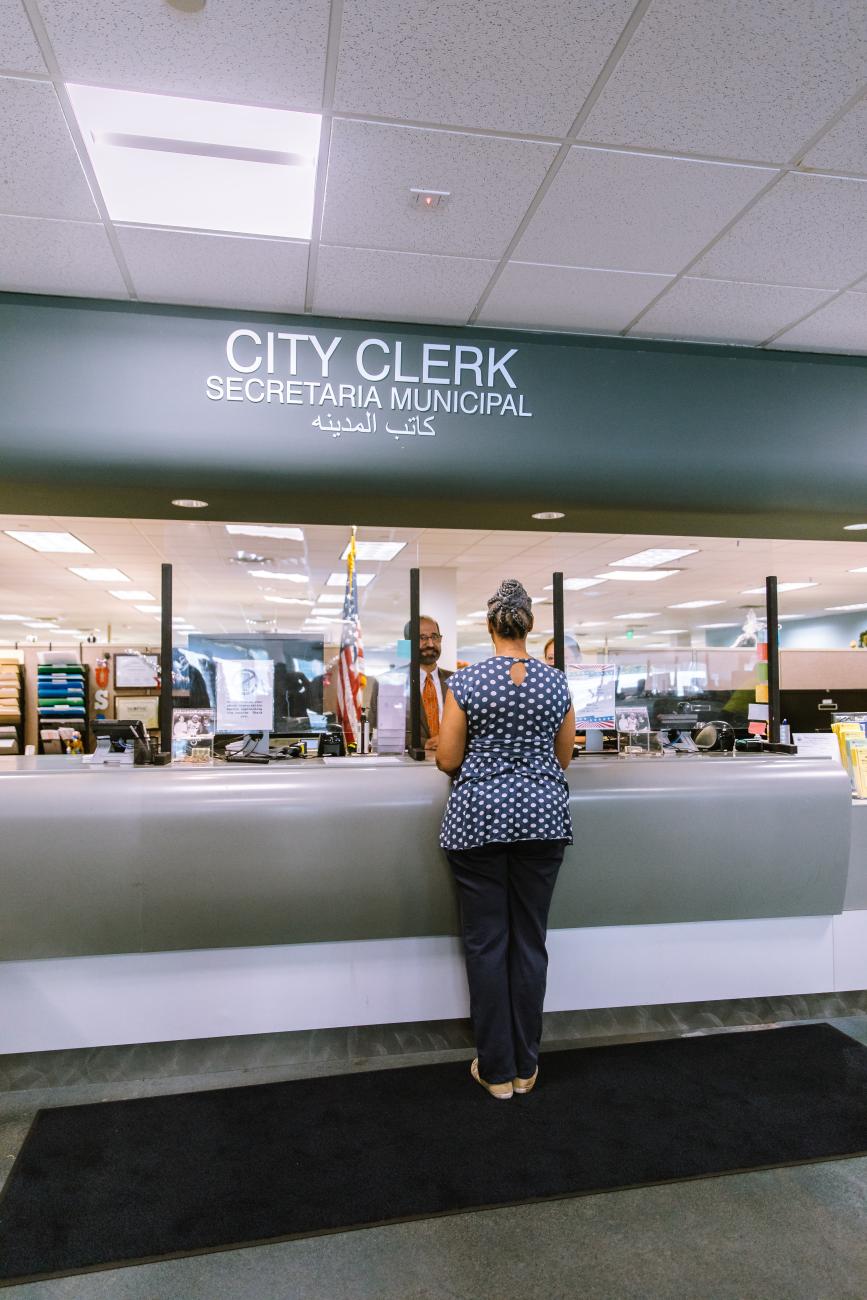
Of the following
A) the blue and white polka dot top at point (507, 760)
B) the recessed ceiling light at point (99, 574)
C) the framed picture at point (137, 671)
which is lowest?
the blue and white polka dot top at point (507, 760)

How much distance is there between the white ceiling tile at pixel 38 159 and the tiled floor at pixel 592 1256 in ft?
8.88

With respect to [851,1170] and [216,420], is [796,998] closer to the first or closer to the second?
[851,1170]

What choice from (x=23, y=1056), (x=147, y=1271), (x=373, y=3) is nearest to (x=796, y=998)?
(x=147, y=1271)

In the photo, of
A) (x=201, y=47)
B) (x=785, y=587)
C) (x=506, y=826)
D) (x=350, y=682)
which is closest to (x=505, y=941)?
(x=506, y=826)

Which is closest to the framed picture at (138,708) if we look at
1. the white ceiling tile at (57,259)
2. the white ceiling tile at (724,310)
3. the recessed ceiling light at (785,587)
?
the white ceiling tile at (57,259)

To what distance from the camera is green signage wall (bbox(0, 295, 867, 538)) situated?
2861 mm

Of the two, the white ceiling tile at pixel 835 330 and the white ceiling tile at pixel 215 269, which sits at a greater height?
the white ceiling tile at pixel 835 330

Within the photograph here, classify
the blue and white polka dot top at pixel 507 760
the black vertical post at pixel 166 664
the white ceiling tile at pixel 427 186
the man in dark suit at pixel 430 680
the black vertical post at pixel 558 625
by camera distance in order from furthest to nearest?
the man in dark suit at pixel 430 680
the black vertical post at pixel 558 625
the black vertical post at pixel 166 664
the blue and white polka dot top at pixel 507 760
the white ceiling tile at pixel 427 186

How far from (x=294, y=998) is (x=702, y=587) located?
376 inches

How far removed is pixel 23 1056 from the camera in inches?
104

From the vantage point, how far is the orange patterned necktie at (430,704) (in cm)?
395

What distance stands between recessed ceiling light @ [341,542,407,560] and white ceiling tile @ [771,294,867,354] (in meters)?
4.43

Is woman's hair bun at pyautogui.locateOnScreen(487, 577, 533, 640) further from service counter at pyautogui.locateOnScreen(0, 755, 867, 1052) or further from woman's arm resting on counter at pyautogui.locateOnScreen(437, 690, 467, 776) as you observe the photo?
service counter at pyautogui.locateOnScreen(0, 755, 867, 1052)

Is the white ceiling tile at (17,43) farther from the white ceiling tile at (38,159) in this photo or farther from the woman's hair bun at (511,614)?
the woman's hair bun at (511,614)
